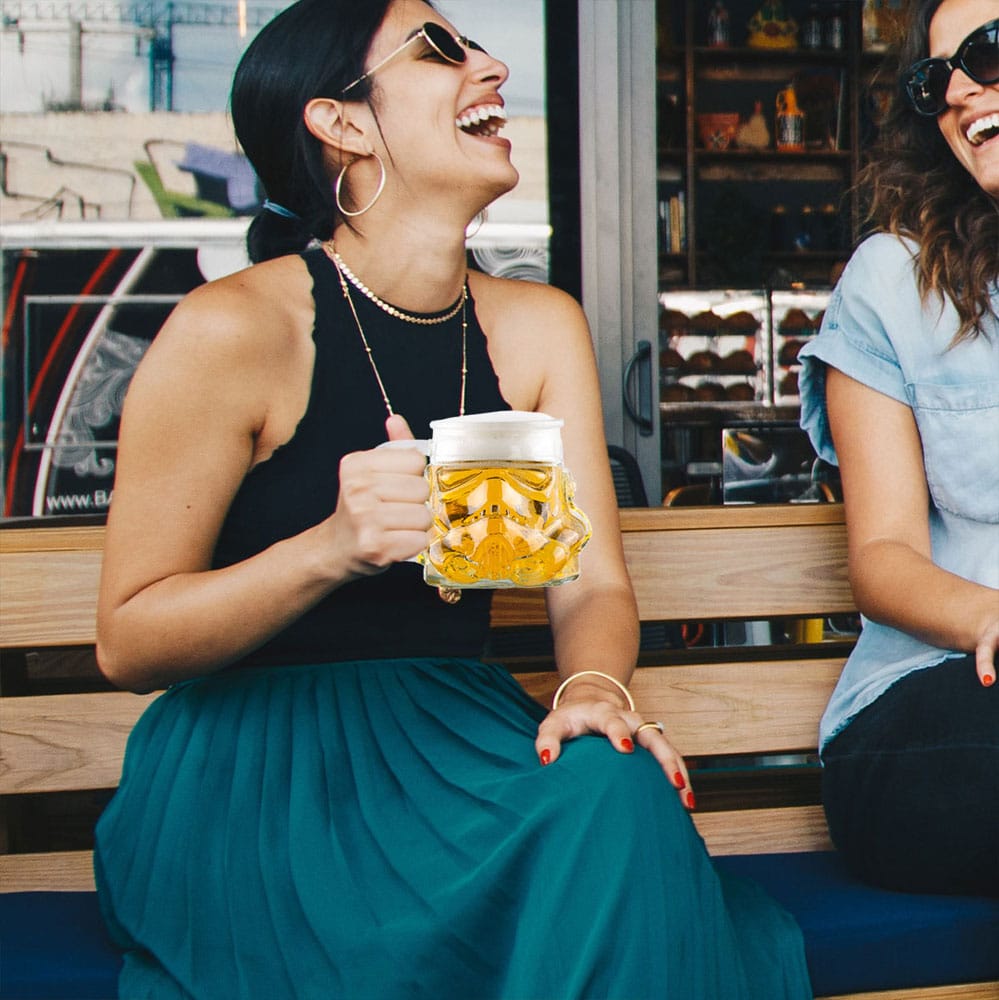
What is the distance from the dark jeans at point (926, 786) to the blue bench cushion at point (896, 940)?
4 centimetres

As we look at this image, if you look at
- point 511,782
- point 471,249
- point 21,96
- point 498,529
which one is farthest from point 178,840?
point 21,96

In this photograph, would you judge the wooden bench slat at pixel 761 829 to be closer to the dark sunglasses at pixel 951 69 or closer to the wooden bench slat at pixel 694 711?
the wooden bench slat at pixel 694 711

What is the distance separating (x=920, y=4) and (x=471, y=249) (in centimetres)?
265

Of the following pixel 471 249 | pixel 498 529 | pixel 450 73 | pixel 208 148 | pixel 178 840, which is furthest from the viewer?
pixel 208 148

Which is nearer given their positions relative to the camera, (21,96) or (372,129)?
(372,129)

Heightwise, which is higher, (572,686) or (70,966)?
(572,686)

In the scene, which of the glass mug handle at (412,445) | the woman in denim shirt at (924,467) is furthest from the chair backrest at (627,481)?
the glass mug handle at (412,445)

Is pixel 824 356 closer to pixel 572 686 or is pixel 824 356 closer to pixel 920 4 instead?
pixel 920 4

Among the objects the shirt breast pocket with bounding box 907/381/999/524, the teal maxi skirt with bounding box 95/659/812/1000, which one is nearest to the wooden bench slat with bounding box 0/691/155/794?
the teal maxi skirt with bounding box 95/659/812/1000

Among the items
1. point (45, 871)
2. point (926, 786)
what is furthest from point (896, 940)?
point (45, 871)

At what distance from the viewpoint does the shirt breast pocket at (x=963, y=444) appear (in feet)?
5.79

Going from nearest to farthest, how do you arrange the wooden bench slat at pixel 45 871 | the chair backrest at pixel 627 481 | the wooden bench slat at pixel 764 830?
1. the wooden bench slat at pixel 45 871
2. the wooden bench slat at pixel 764 830
3. the chair backrest at pixel 627 481

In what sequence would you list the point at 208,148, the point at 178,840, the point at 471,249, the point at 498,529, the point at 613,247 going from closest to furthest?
the point at 498,529 < the point at 178,840 < the point at 613,247 < the point at 471,249 < the point at 208,148

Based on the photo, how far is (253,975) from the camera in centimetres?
127
